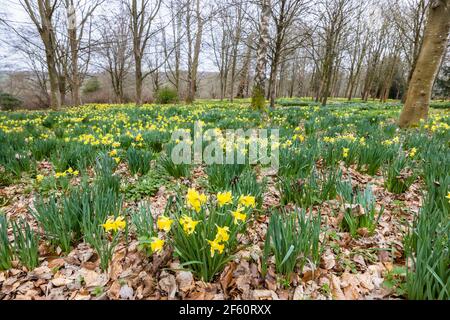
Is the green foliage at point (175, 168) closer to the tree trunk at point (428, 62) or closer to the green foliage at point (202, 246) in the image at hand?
the green foliage at point (202, 246)

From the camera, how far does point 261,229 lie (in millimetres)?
1949

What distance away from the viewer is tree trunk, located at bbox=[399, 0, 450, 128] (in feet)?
15.6

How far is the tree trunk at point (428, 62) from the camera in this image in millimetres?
4770

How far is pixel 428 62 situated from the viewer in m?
4.97

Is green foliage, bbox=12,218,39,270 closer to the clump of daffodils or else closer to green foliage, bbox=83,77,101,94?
the clump of daffodils

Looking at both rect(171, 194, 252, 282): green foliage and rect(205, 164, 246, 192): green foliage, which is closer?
rect(171, 194, 252, 282): green foliage

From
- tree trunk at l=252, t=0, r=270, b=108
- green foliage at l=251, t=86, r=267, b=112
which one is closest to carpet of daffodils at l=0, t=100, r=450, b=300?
green foliage at l=251, t=86, r=267, b=112

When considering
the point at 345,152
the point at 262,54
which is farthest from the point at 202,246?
the point at 262,54

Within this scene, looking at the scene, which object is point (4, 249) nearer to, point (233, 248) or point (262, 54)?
point (233, 248)

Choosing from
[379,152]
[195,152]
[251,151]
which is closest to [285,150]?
[251,151]

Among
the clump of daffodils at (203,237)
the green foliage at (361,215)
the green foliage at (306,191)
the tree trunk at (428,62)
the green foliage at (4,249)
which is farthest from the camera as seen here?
the tree trunk at (428,62)

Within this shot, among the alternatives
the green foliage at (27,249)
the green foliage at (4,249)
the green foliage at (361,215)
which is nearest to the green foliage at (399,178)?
the green foliage at (361,215)
